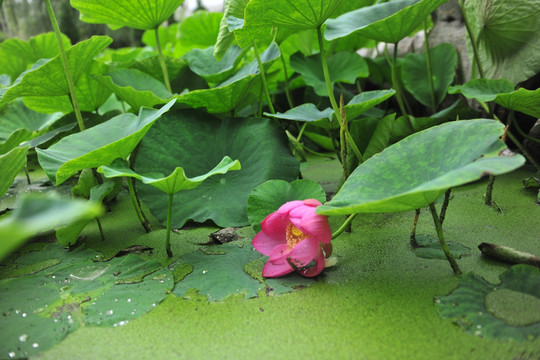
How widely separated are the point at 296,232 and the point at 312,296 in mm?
Answer: 142

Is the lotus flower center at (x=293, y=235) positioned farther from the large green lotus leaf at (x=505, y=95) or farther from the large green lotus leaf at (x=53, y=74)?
the large green lotus leaf at (x=53, y=74)

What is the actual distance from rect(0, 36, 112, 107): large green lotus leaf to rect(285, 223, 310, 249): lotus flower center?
2.43 ft

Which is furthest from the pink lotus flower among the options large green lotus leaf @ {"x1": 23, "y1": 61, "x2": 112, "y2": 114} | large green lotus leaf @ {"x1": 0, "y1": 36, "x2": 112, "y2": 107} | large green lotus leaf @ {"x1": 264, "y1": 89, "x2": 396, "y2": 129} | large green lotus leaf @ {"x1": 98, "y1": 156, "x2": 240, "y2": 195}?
large green lotus leaf @ {"x1": 23, "y1": 61, "x2": 112, "y2": 114}

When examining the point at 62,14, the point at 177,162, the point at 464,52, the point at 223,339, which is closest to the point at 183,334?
the point at 223,339

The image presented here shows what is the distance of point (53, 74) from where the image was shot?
1144 mm

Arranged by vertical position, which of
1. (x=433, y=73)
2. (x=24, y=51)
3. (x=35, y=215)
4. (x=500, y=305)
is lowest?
(x=500, y=305)

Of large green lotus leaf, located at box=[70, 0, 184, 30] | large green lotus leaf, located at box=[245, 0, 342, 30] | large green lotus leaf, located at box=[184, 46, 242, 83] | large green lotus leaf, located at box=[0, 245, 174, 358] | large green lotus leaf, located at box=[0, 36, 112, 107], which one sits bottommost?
large green lotus leaf, located at box=[0, 245, 174, 358]

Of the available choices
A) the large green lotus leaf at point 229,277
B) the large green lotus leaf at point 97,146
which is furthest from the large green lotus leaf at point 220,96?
the large green lotus leaf at point 229,277

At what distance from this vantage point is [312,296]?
0.73 meters

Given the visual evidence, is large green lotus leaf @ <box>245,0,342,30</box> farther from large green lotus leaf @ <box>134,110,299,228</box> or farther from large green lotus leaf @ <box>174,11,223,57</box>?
large green lotus leaf @ <box>174,11,223,57</box>

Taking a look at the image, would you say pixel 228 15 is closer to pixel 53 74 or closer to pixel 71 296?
pixel 53 74

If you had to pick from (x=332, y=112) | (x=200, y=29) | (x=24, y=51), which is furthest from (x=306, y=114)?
(x=24, y=51)

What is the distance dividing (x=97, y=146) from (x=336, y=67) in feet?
3.42

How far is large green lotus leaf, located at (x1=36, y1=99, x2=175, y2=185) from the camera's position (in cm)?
87
